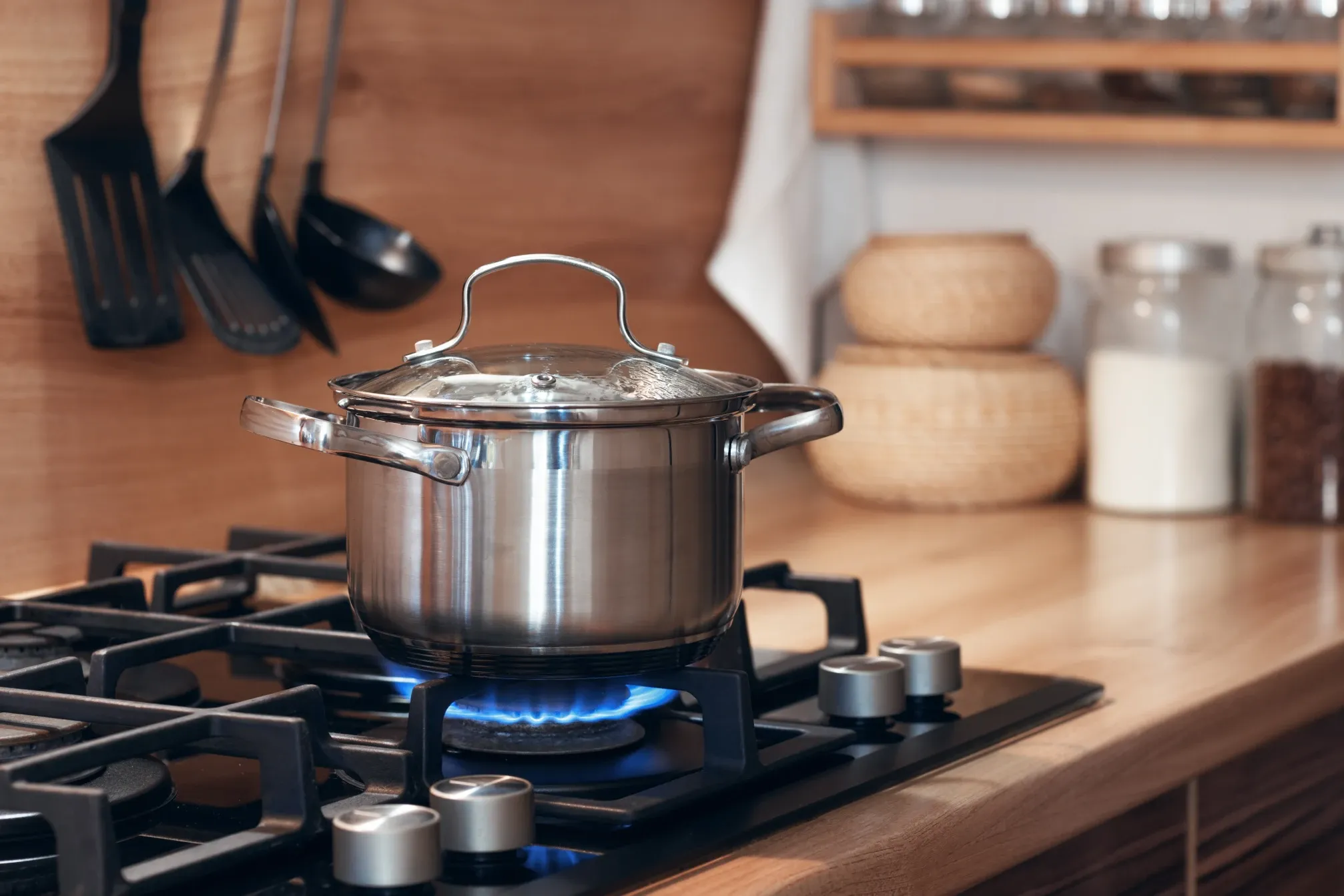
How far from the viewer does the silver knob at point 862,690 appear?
34.7 inches

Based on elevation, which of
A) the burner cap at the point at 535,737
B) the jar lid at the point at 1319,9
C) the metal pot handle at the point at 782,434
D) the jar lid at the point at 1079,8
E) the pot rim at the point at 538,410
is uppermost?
the jar lid at the point at 1079,8

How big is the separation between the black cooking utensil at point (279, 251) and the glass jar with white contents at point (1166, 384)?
76 centimetres

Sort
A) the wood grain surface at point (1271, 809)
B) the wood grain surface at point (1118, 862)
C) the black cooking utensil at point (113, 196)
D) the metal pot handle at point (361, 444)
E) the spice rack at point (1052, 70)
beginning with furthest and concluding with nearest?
the spice rack at point (1052, 70)
the black cooking utensil at point (113, 196)
the wood grain surface at point (1271, 809)
the wood grain surface at point (1118, 862)
the metal pot handle at point (361, 444)

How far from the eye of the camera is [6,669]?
3.02 ft

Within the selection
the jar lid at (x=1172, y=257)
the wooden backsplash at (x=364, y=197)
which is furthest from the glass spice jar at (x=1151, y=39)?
the wooden backsplash at (x=364, y=197)

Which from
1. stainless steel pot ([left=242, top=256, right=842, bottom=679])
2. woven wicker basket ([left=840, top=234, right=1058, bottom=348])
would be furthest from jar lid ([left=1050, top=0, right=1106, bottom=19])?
stainless steel pot ([left=242, top=256, right=842, bottom=679])

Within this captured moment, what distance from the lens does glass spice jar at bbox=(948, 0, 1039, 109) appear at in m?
1.71

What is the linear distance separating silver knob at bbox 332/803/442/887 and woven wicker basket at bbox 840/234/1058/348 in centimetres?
116

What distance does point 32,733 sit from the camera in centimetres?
74

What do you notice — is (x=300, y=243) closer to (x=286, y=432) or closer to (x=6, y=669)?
(x=6, y=669)

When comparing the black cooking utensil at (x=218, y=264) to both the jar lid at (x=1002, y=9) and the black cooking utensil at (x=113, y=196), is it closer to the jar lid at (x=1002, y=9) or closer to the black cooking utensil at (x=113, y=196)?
the black cooking utensil at (x=113, y=196)

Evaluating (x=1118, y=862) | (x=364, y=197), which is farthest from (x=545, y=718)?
(x=364, y=197)

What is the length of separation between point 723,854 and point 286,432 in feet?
0.80

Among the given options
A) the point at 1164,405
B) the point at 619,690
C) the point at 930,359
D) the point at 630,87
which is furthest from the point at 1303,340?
the point at 619,690
